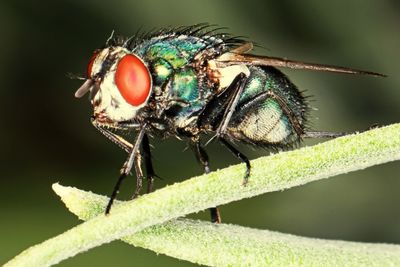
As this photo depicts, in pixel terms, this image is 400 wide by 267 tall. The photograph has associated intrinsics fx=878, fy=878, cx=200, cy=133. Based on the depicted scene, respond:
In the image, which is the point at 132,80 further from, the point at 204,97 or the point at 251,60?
the point at 251,60

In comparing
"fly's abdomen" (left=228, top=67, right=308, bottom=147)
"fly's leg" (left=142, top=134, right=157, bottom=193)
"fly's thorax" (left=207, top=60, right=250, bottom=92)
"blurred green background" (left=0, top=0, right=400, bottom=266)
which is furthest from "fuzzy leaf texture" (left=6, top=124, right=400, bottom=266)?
"blurred green background" (left=0, top=0, right=400, bottom=266)

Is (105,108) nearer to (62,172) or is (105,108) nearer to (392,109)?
(62,172)

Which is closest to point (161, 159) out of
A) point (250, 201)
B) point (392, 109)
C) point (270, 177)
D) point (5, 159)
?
point (250, 201)

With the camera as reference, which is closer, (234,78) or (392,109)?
(234,78)

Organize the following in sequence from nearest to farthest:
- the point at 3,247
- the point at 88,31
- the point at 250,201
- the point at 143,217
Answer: the point at 143,217, the point at 3,247, the point at 250,201, the point at 88,31

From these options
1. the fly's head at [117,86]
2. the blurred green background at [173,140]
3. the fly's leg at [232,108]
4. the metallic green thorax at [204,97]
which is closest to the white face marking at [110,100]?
the fly's head at [117,86]

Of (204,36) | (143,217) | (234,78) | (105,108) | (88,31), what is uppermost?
(88,31)


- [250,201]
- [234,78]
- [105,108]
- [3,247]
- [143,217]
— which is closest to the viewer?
[143,217]
